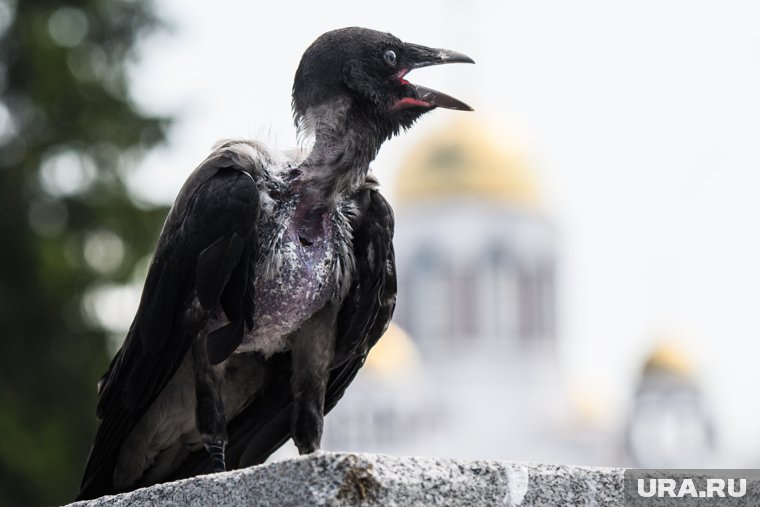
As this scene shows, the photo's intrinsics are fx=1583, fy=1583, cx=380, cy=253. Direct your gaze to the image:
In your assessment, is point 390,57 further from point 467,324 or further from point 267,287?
point 467,324

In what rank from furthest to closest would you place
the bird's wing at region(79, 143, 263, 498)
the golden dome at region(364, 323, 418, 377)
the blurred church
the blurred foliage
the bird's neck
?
→ the blurred church
the golden dome at region(364, 323, 418, 377)
the blurred foliage
the bird's neck
the bird's wing at region(79, 143, 263, 498)

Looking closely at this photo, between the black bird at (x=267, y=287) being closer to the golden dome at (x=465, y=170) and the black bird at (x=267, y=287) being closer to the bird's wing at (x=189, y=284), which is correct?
the bird's wing at (x=189, y=284)

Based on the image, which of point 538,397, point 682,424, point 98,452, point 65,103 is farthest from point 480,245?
point 98,452

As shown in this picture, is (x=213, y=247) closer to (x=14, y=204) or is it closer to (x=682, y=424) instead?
→ (x=14, y=204)

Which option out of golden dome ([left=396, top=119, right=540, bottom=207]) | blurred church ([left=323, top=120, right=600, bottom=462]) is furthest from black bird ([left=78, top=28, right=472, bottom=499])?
golden dome ([left=396, top=119, right=540, bottom=207])

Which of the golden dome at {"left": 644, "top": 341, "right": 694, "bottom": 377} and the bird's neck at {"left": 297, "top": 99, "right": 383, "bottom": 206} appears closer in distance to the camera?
the bird's neck at {"left": 297, "top": 99, "right": 383, "bottom": 206}

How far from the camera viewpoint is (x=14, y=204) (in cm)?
1282

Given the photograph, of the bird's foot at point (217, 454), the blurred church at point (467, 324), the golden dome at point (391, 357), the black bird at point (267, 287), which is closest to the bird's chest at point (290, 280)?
the black bird at point (267, 287)

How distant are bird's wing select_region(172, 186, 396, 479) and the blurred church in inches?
1694

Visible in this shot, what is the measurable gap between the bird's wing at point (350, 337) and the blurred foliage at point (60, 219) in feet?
25.4

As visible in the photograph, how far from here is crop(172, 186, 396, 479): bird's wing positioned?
443cm

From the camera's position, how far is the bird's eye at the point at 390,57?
4.39 m

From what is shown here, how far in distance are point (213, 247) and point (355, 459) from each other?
45.7 inches

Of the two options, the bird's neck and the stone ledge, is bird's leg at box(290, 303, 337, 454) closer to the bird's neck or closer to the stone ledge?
the bird's neck
